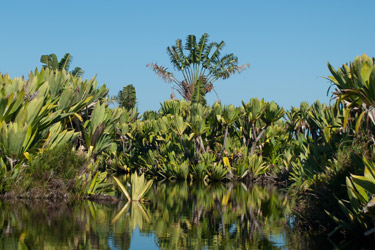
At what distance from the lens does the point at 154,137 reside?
1240 inches

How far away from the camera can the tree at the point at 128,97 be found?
51.3 meters

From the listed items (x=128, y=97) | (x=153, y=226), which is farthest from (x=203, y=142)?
(x=128, y=97)

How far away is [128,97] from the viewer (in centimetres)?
5150

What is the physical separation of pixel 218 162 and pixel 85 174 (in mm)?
12708

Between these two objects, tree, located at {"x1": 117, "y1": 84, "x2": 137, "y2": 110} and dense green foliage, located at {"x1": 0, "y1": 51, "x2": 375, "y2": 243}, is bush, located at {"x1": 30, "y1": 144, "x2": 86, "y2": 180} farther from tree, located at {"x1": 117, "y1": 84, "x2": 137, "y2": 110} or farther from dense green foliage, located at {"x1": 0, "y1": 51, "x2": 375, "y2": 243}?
tree, located at {"x1": 117, "y1": 84, "x2": 137, "y2": 110}

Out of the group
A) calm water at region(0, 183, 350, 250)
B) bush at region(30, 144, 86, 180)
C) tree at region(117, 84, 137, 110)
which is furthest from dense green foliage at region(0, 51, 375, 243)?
tree at region(117, 84, 137, 110)

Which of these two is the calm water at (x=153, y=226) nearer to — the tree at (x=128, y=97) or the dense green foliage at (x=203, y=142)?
the dense green foliage at (x=203, y=142)

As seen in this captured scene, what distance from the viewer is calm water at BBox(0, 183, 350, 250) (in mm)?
9141

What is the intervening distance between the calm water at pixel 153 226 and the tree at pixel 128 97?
3480 centimetres

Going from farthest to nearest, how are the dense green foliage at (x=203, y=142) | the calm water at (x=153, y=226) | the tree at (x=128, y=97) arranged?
the tree at (x=128, y=97) < the dense green foliage at (x=203, y=142) < the calm water at (x=153, y=226)

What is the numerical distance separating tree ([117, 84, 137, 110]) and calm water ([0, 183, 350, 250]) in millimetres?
34801

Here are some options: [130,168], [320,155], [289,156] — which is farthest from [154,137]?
[320,155]

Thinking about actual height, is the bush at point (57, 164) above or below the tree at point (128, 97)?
below

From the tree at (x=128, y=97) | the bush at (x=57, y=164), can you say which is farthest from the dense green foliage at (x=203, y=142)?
the tree at (x=128, y=97)
